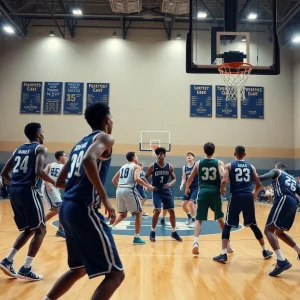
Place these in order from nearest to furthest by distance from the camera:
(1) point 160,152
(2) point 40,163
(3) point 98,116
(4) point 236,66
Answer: (3) point 98,116
(2) point 40,163
(1) point 160,152
(4) point 236,66

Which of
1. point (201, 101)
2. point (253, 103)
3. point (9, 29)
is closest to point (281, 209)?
point (201, 101)

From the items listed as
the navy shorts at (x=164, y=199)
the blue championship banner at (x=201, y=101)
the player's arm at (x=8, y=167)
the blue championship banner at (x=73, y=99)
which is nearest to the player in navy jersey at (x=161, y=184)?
the navy shorts at (x=164, y=199)

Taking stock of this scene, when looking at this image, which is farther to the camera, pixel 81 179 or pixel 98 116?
pixel 98 116

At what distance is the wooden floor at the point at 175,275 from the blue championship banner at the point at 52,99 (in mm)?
13859

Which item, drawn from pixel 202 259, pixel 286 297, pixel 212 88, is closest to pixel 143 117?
pixel 212 88

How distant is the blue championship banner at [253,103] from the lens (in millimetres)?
19750

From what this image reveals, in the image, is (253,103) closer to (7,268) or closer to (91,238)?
(7,268)

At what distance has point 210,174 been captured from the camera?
5934mm

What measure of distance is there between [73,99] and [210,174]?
15214 millimetres

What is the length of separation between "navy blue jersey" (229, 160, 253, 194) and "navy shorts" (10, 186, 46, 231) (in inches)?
116

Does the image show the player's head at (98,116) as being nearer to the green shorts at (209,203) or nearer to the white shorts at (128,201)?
the green shorts at (209,203)

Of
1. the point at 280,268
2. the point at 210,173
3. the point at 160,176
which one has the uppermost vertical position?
the point at 210,173

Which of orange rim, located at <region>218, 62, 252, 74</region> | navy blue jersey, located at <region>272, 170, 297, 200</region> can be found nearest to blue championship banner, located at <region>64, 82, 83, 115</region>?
orange rim, located at <region>218, 62, 252, 74</region>

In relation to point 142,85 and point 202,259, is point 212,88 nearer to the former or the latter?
point 142,85
